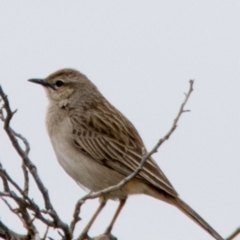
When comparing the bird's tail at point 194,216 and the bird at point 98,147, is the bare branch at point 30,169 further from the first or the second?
the bird's tail at point 194,216

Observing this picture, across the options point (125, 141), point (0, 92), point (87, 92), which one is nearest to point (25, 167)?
point (0, 92)

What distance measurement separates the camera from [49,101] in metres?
10.9

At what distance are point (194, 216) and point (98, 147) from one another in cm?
174

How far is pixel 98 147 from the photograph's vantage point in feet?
32.8

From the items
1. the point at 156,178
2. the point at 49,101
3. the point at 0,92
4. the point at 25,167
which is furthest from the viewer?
the point at 49,101

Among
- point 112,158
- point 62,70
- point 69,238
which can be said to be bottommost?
point 69,238

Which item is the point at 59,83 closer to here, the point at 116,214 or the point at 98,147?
the point at 98,147

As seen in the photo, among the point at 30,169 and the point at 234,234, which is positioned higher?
the point at 234,234

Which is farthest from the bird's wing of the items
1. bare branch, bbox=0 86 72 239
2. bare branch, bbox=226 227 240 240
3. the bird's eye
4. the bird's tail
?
bare branch, bbox=226 227 240 240

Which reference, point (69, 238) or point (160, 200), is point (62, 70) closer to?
point (160, 200)

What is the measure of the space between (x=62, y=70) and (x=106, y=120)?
1.45 meters

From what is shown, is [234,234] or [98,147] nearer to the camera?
[234,234]

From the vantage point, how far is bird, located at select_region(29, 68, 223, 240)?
9484 mm

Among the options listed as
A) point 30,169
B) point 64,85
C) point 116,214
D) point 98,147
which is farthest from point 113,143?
point 30,169
